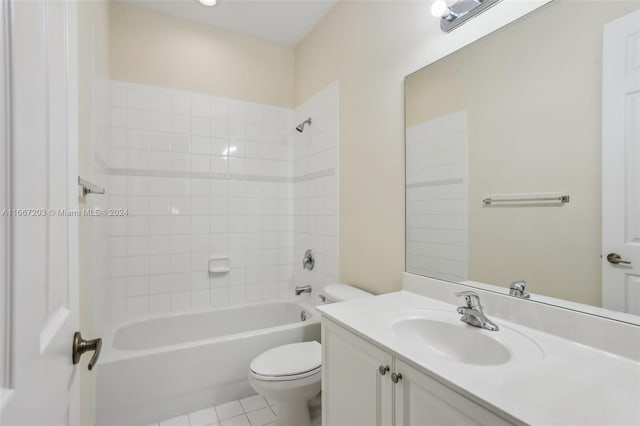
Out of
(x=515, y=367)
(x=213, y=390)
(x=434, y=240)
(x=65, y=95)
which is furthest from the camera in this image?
(x=213, y=390)

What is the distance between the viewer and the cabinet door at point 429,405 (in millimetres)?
696

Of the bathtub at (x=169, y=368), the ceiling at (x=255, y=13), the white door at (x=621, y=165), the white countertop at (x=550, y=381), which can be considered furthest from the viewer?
the ceiling at (x=255, y=13)

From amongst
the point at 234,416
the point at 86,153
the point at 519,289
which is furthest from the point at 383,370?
the point at 86,153

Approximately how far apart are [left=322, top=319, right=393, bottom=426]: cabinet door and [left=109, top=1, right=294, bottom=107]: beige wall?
2.23 metres

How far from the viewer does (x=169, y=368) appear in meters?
1.76

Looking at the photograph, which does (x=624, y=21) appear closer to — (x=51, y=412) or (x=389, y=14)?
(x=389, y=14)

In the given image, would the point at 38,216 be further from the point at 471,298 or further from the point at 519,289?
the point at 519,289

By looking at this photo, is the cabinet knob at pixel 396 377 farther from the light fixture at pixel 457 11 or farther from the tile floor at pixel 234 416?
the light fixture at pixel 457 11

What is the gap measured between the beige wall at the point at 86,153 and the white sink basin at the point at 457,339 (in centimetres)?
123

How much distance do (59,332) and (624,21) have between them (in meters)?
1.62

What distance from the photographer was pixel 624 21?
35.0 inches

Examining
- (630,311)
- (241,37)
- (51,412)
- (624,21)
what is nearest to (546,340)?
(630,311)

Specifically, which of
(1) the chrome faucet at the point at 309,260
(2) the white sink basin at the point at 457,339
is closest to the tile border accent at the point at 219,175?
(1) the chrome faucet at the point at 309,260

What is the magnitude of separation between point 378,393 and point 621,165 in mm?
1012
